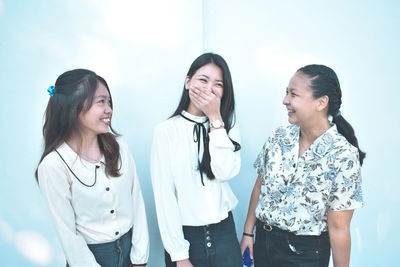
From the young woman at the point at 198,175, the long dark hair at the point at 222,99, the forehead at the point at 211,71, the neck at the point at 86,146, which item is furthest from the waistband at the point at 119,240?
the forehead at the point at 211,71

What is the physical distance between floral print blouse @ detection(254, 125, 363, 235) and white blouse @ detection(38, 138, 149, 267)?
2.21ft

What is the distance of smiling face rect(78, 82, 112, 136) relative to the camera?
1.08 metres

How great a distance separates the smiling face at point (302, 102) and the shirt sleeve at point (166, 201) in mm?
627

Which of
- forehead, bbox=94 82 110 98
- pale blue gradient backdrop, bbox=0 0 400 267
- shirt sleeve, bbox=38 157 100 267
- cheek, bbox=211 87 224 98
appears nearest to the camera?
shirt sleeve, bbox=38 157 100 267

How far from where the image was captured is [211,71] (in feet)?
3.93

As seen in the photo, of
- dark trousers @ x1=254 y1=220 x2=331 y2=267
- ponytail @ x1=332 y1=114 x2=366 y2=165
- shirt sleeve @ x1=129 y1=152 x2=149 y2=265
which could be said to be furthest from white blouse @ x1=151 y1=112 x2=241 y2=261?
ponytail @ x1=332 y1=114 x2=366 y2=165

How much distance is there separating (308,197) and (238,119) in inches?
33.6

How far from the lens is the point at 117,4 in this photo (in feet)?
5.13

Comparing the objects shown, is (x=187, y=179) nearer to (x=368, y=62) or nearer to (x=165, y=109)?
(x=165, y=109)

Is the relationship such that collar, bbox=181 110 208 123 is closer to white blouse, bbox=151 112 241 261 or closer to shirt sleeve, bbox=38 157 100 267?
white blouse, bbox=151 112 241 261

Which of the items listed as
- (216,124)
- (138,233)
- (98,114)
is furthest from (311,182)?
(98,114)

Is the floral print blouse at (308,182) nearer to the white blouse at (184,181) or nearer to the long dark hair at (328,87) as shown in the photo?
the long dark hair at (328,87)

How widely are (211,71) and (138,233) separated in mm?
889

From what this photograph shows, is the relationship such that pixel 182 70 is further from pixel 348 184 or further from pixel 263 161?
pixel 348 184
